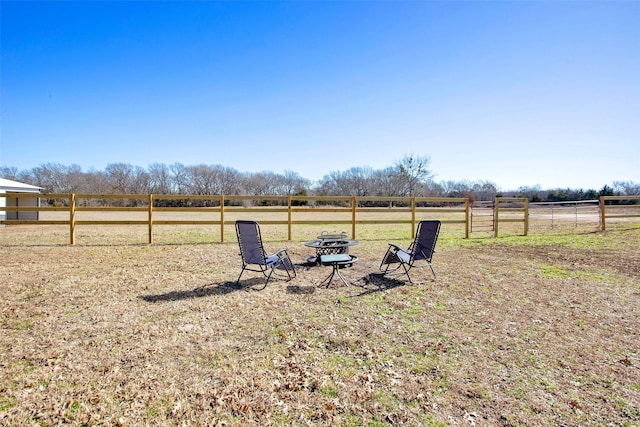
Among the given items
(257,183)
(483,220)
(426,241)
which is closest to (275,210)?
(426,241)

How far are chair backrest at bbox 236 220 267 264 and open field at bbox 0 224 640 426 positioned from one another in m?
0.49

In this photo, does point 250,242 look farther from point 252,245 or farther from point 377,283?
point 377,283

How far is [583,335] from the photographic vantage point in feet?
12.0

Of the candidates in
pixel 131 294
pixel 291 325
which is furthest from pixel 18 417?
pixel 131 294

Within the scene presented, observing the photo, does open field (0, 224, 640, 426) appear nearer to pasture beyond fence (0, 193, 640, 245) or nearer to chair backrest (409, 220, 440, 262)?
chair backrest (409, 220, 440, 262)

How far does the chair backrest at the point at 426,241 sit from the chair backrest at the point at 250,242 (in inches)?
104

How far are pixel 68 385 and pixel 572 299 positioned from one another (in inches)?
240

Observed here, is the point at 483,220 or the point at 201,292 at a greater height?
the point at 483,220

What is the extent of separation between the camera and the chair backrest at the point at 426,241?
5.91 metres

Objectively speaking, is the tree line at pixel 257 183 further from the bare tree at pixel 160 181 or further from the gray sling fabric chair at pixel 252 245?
the gray sling fabric chair at pixel 252 245

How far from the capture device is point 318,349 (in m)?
3.33

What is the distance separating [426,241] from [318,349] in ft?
11.0

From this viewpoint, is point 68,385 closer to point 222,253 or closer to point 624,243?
point 222,253

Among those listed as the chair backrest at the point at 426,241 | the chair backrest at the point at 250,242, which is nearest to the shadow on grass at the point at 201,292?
the chair backrest at the point at 250,242
